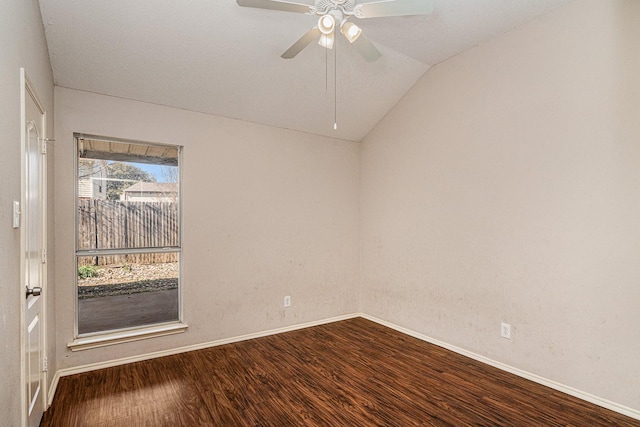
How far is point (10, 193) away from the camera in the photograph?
1429mm

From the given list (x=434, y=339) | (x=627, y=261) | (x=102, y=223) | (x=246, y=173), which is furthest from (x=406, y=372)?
(x=102, y=223)

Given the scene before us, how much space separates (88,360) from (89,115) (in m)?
2.10

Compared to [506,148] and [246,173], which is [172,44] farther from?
[506,148]

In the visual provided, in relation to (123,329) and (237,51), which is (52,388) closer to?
(123,329)

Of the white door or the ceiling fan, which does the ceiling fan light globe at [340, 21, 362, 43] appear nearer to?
the ceiling fan

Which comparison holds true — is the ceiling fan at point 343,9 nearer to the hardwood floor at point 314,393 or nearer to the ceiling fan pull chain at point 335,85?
the ceiling fan pull chain at point 335,85

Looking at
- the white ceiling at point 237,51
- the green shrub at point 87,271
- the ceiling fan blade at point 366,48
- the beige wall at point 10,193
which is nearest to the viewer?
the beige wall at point 10,193

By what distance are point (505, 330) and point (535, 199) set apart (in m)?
1.15

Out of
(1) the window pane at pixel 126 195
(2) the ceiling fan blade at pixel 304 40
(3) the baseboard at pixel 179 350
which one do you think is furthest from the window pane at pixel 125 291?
(2) the ceiling fan blade at pixel 304 40

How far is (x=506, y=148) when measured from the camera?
2.90m

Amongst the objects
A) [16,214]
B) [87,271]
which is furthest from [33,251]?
[87,271]

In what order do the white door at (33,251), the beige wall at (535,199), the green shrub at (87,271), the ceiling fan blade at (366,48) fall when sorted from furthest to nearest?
the green shrub at (87,271)
the beige wall at (535,199)
the ceiling fan blade at (366,48)
the white door at (33,251)

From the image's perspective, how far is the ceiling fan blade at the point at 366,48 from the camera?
7.13ft

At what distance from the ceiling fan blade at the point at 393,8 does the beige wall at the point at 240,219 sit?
2047 mm
